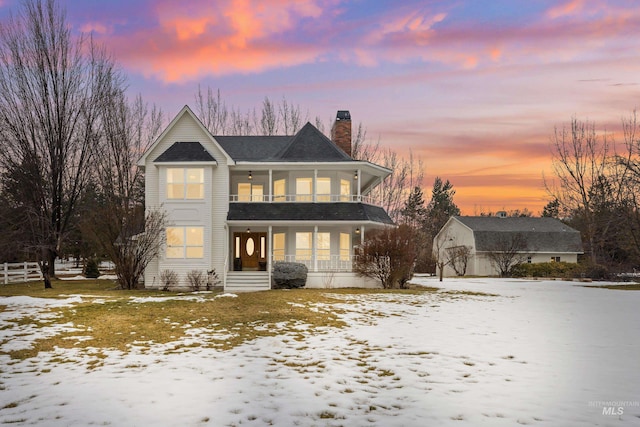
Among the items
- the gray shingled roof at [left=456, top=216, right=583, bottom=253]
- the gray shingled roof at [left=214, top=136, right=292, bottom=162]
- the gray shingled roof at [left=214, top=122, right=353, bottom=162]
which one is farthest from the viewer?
the gray shingled roof at [left=456, top=216, right=583, bottom=253]

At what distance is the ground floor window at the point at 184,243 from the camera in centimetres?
2244

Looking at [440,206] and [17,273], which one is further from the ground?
[440,206]

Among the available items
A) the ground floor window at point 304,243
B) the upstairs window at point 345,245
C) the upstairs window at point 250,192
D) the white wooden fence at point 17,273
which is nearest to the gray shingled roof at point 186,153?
the upstairs window at point 250,192

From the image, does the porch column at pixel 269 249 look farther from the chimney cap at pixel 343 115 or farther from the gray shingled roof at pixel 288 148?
the chimney cap at pixel 343 115

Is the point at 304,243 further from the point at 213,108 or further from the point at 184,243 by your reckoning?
the point at 213,108

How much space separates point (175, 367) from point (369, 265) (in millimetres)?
15167

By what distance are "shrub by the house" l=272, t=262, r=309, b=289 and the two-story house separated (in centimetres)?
68

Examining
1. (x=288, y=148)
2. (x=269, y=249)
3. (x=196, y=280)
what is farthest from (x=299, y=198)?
(x=196, y=280)

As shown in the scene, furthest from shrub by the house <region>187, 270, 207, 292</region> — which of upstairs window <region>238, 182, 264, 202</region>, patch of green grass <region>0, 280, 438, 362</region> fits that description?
upstairs window <region>238, 182, 264, 202</region>

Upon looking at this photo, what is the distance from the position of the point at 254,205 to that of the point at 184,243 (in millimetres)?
4376

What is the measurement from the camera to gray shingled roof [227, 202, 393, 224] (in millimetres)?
23328

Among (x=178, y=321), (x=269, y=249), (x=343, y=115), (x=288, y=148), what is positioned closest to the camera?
(x=178, y=321)
